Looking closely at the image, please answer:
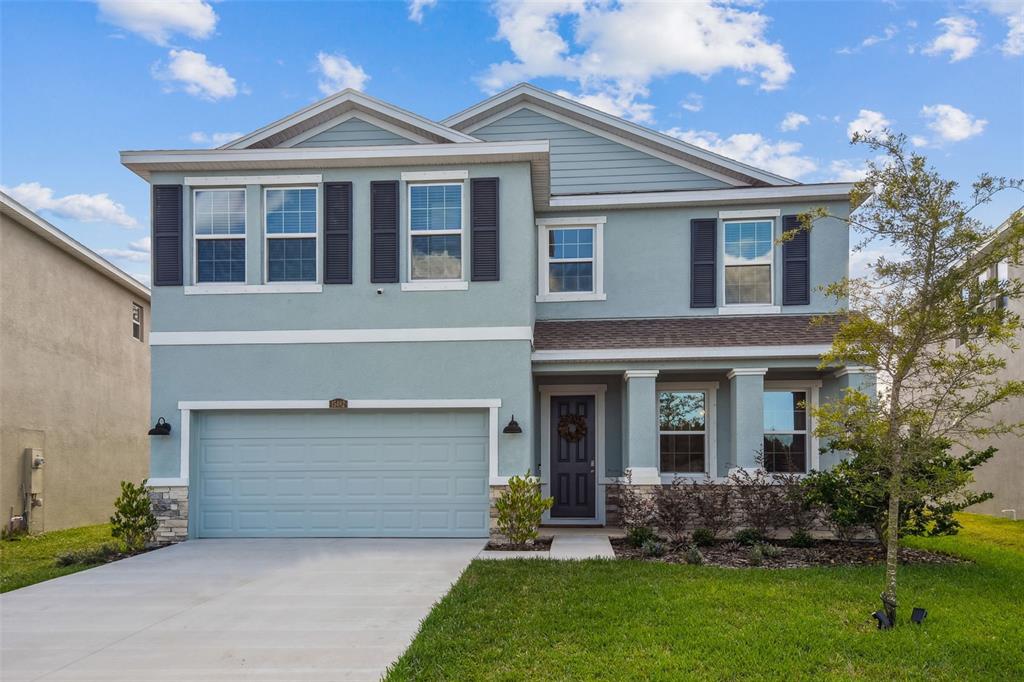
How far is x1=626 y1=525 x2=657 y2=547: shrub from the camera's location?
34.3 ft

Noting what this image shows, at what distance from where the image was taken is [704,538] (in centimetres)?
1054

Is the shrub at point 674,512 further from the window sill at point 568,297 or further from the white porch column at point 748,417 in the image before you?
the window sill at point 568,297

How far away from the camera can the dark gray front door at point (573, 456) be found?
13266mm

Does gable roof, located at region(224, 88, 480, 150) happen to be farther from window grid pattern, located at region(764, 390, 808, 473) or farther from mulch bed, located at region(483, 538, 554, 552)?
window grid pattern, located at region(764, 390, 808, 473)

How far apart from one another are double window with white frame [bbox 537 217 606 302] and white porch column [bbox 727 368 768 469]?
309 centimetres

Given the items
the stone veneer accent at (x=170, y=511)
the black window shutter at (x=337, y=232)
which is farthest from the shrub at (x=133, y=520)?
the black window shutter at (x=337, y=232)

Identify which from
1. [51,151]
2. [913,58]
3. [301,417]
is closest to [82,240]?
[51,151]

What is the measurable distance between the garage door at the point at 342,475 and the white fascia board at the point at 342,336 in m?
1.18

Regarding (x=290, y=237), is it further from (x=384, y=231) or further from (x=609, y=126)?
(x=609, y=126)

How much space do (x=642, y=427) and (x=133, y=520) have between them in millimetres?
7918

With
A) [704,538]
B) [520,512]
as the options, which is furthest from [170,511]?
[704,538]

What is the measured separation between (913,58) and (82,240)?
1602cm

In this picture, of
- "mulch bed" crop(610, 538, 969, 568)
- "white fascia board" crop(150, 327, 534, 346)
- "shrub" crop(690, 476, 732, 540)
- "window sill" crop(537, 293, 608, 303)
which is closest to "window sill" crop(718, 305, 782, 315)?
"window sill" crop(537, 293, 608, 303)

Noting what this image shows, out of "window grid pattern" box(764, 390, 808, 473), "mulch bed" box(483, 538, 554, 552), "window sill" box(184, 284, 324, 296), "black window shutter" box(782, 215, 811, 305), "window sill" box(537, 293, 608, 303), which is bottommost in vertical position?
"mulch bed" box(483, 538, 554, 552)
